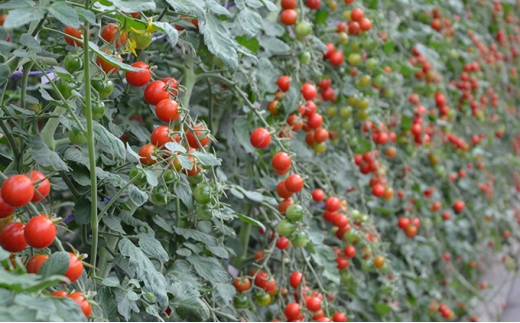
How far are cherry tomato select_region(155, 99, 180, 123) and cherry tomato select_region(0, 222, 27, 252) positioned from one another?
275 millimetres

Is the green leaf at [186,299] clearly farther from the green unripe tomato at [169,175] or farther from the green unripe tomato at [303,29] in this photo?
the green unripe tomato at [303,29]

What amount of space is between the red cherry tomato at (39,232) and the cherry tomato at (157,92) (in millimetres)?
301

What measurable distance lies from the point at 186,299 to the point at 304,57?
0.66 metres

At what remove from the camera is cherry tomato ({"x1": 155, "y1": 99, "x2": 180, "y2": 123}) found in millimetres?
708

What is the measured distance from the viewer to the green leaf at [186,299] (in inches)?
27.5

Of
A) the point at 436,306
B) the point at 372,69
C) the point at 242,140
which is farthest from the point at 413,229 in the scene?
the point at 242,140

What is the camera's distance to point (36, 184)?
1.71ft

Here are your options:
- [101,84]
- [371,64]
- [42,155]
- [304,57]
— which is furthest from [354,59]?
[42,155]

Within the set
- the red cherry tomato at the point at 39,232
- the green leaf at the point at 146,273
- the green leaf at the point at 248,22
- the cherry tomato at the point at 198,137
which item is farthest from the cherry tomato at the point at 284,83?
the red cherry tomato at the point at 39,232

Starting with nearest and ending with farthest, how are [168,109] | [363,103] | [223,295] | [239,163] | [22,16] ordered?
1. [22,16]
2. [168,109]
3. [223,295]
4. [239,163]
5. [363,103]

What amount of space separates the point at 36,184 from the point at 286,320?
674 millimetres

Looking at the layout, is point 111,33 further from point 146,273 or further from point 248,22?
point 146,273

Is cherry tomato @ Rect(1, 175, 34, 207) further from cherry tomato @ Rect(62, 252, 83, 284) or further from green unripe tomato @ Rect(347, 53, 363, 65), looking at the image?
green unripe tomato @ Rect(347, 53, 363, 65)

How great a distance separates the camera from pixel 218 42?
723 mm
